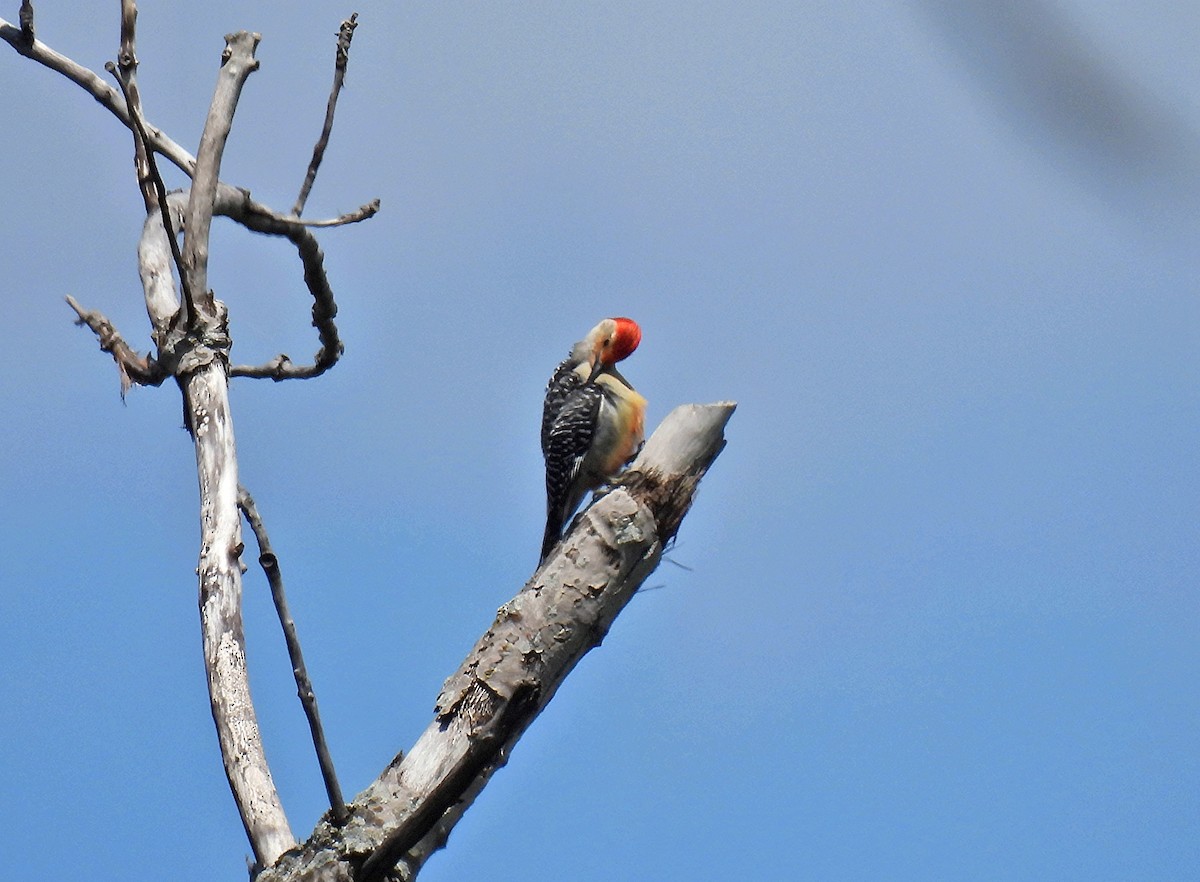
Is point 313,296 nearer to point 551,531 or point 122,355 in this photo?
point 122,355

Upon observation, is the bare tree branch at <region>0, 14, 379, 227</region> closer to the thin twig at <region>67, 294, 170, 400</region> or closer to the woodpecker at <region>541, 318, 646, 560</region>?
the thin twig at <region>67, 294, 170, 400</region>

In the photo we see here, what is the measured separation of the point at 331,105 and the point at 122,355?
133 cm

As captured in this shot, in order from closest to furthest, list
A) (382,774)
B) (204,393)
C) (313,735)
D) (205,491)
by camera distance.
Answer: (313,735)
(382,774)
(205,491)
(204,393)

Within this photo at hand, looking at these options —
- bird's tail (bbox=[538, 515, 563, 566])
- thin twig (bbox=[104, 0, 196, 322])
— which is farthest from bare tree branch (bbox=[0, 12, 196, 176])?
bird's tail (bbox=[538, 515, 563, 566])

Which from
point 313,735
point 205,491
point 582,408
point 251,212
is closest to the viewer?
point 313,735

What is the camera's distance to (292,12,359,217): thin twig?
470 cm

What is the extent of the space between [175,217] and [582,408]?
3037 millimetres

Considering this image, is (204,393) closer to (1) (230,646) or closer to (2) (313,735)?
(1) (230,646)

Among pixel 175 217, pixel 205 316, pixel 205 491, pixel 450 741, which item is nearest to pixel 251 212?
Answer: pixel 175 217

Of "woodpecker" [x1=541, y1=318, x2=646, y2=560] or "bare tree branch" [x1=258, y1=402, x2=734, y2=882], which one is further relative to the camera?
"woodpecker" [x1=541, y1=318, x2=646, y2=560]

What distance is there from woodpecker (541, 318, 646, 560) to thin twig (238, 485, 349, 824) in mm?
3551

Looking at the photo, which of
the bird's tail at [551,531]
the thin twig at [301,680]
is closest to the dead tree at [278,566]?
the thin twig at [301,680]

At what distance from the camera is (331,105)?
4.68m

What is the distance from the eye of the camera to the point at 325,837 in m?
3.02
